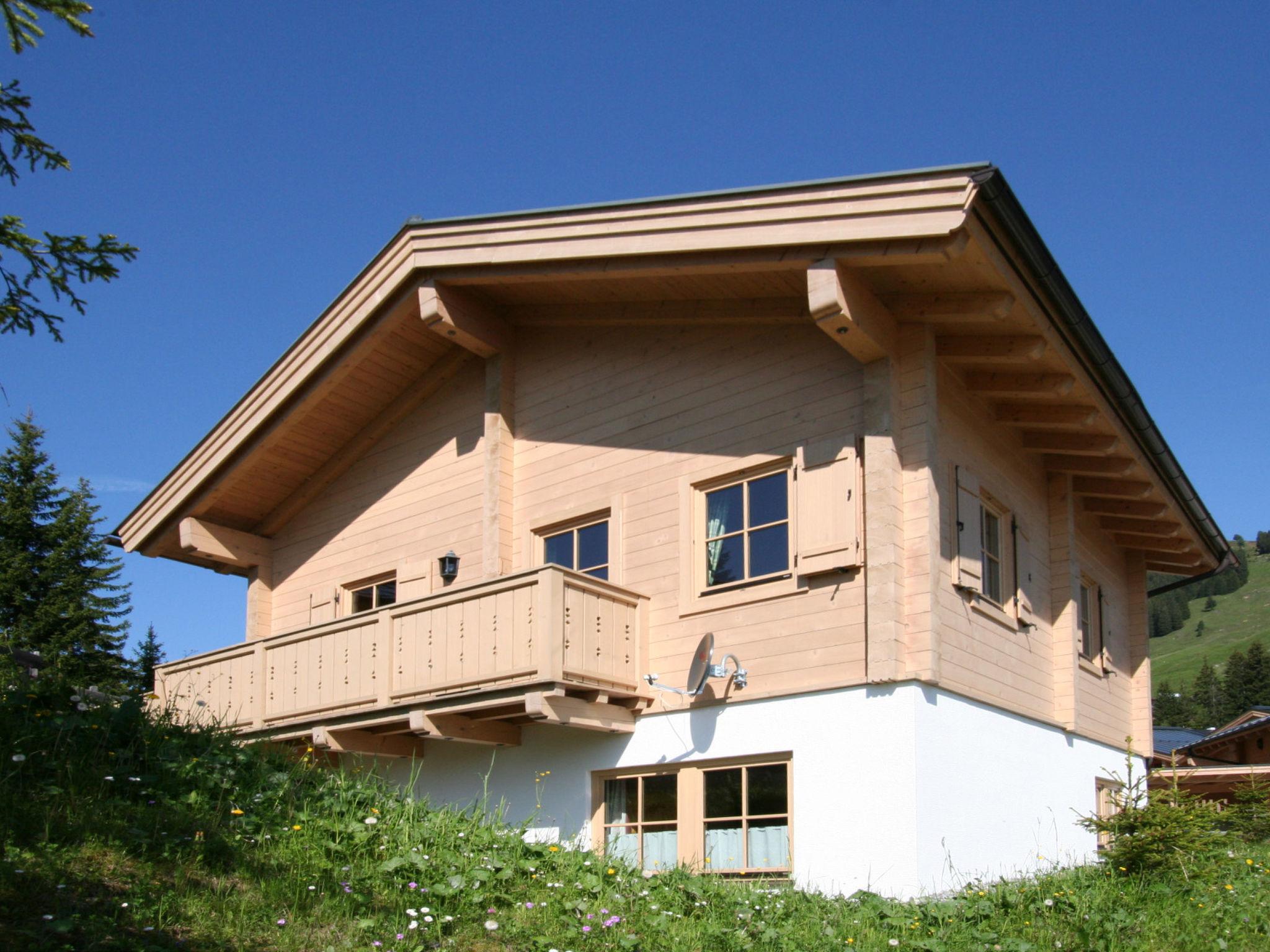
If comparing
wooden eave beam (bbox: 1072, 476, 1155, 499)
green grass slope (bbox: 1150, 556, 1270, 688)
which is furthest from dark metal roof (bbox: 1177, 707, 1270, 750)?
green grass slope (bbox: 1150, 556, 1270, 688)

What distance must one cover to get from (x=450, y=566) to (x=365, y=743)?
2.12 metres

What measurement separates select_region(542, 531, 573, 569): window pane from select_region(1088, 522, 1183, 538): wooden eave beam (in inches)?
285

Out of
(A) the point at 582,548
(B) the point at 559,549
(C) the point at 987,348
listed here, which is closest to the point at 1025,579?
(C) the point at 987,348

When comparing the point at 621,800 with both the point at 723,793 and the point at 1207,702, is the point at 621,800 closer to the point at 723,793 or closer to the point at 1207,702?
the point at 723,793

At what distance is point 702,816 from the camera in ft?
38.2

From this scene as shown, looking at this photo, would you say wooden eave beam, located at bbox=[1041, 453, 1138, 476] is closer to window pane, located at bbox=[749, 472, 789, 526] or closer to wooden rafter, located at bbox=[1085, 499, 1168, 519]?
wooden rafter, located at bbox=[1085, 499, 1168, 519]

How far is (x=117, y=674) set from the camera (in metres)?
29.1

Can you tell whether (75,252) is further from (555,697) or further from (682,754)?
(682,754)

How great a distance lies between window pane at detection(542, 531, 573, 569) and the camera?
1390cm

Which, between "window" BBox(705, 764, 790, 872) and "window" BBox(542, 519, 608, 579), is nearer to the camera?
"window" BBox(705, 764, 790, 872)

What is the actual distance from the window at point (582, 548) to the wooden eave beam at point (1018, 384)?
13.0ft

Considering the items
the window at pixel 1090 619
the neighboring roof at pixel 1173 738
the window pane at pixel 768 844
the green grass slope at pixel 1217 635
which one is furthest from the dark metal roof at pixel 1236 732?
the green grass slope at pixel 1217 635

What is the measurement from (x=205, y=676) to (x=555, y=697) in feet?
19.7

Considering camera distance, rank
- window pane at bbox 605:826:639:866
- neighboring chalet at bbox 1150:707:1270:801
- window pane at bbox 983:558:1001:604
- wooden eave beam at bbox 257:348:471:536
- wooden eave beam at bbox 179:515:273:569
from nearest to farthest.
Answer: window pane at bbox 605:826:639:866 < window pane at bbox 983:558:1001:604 < wooden eave beam at bbox 257:348:471:536 < wooden eave beam at bbox 179:515:273:569 < neighboring chalet at bbox 1150:707:1270:801
